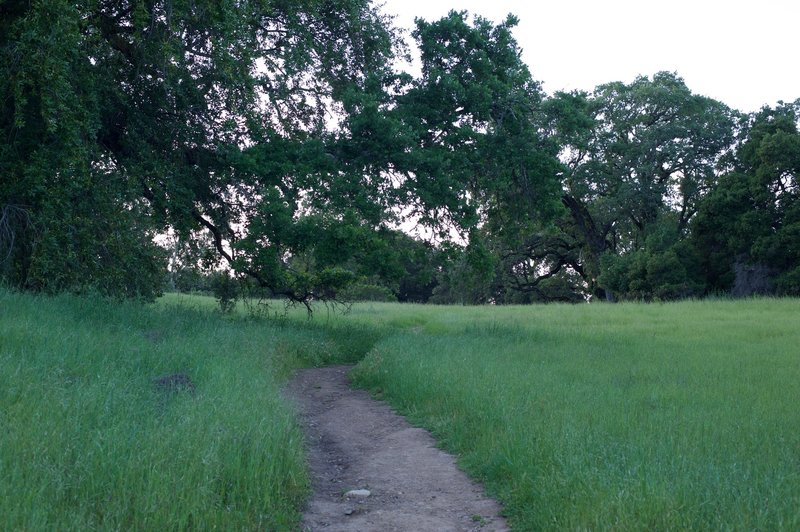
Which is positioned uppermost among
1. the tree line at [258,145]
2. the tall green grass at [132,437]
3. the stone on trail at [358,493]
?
the tree line at [258,145]

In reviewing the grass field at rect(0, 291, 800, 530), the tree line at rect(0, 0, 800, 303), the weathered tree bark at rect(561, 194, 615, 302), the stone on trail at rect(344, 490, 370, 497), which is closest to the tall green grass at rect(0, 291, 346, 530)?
the grass field at rect(0, 291, 800, 530)

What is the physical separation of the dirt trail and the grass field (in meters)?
0.26

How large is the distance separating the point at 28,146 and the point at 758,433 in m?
13.6

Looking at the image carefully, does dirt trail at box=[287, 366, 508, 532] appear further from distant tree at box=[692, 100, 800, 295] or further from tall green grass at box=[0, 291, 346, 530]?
distant tree at box=[692, 100, 800, 295]

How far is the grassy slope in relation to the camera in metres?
5.26

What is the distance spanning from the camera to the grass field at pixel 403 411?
507cm

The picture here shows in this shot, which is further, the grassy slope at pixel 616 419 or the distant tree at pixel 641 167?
the distant tree at pixel 641 167

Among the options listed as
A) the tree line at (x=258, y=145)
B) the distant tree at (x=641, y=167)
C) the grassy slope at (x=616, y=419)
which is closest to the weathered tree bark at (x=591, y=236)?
the distant tree at (x=641, y=167)

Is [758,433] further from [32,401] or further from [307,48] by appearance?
[307,48]

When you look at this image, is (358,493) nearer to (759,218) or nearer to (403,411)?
(403,411)

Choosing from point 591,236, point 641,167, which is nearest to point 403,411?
point 641,167

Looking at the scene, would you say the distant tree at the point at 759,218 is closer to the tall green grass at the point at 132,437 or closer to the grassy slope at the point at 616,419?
the grassy slope at the point at 616,419

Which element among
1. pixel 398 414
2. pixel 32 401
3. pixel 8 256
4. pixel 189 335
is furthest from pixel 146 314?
pixel 32 401

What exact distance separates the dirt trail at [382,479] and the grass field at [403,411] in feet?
0.86
